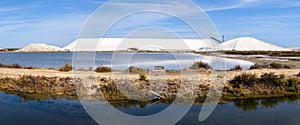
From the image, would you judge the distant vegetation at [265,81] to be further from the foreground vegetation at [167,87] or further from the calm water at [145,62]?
the calm water at [145,62]

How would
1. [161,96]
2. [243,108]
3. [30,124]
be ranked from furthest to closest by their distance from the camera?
[161,96]
[243,108]
[30,124]

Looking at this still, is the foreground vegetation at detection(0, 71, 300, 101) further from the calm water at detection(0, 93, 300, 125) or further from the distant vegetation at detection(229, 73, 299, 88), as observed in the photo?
the calm water at detection(0, 93, 300, 125)

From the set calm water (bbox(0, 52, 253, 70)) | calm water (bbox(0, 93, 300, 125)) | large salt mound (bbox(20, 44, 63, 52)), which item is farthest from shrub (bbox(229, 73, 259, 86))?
large salt mound (bbox(20, 44, 63, 52))

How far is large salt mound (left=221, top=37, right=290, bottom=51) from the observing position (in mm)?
101250

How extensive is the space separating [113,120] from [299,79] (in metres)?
13.7

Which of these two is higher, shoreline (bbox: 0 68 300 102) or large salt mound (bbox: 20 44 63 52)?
large salt mound (bbox: 20 44 63 52)

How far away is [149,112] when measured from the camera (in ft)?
51.1

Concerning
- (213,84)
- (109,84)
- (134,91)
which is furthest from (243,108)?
(109,84)

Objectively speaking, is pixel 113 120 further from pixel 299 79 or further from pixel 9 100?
pixel 299 79

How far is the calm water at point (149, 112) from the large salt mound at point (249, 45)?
84634 mm

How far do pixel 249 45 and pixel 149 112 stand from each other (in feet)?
300

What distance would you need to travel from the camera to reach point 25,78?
22953mm

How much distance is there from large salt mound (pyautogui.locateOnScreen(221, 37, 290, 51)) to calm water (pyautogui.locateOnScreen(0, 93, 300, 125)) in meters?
84.6

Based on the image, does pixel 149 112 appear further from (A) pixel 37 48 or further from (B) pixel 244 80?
(A) pixel 37 48
